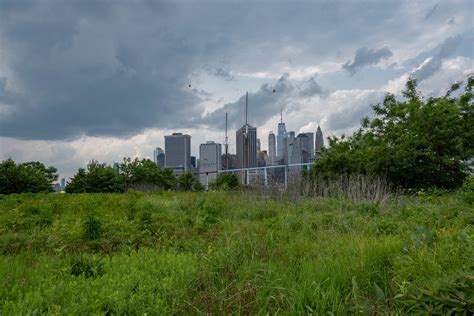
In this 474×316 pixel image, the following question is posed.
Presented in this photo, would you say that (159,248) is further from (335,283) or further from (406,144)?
(406,144)

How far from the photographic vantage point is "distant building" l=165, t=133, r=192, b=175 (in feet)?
110

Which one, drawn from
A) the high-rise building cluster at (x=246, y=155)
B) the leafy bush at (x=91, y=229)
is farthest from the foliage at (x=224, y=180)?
the leafy bush at (x=91, y=229)

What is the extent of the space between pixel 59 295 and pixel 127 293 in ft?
1.42

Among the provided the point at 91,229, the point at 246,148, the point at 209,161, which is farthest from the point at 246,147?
the point at 91,229

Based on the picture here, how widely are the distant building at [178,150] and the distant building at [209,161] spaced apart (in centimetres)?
329

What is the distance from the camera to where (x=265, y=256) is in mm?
3754

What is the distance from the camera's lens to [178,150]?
35.8m

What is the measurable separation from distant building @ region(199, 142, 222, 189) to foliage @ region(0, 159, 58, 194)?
10.2 m

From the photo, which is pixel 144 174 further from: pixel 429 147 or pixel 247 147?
pixel 429 147

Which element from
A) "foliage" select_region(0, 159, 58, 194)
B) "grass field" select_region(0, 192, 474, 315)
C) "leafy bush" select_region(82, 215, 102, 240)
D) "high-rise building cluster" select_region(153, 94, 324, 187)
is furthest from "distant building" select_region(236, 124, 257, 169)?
"grass field" select_region(0, 192, 474, 315)

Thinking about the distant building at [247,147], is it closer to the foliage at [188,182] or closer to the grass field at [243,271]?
the foliage at [188,182]

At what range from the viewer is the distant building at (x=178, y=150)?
33.5 m

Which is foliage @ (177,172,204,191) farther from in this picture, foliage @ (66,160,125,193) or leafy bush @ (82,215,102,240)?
leafy bush @ (82,215,102,240)

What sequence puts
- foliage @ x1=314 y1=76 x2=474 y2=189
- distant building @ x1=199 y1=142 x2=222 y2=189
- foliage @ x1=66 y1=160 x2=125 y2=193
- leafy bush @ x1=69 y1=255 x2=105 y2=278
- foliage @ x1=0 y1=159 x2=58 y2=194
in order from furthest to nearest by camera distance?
distant building @ x1=199 y1=142 x2=222 y2=189 → foliage @ x1=66 y1=160 x2=125 y2=193 → foliage @ x1=0 y1=159 x2=58 y2=194 → foliage @ x1=314 y1=76 x2=474 y2=189 → leafy bush @ x1=69 y1=255 x2=105 y2=278
